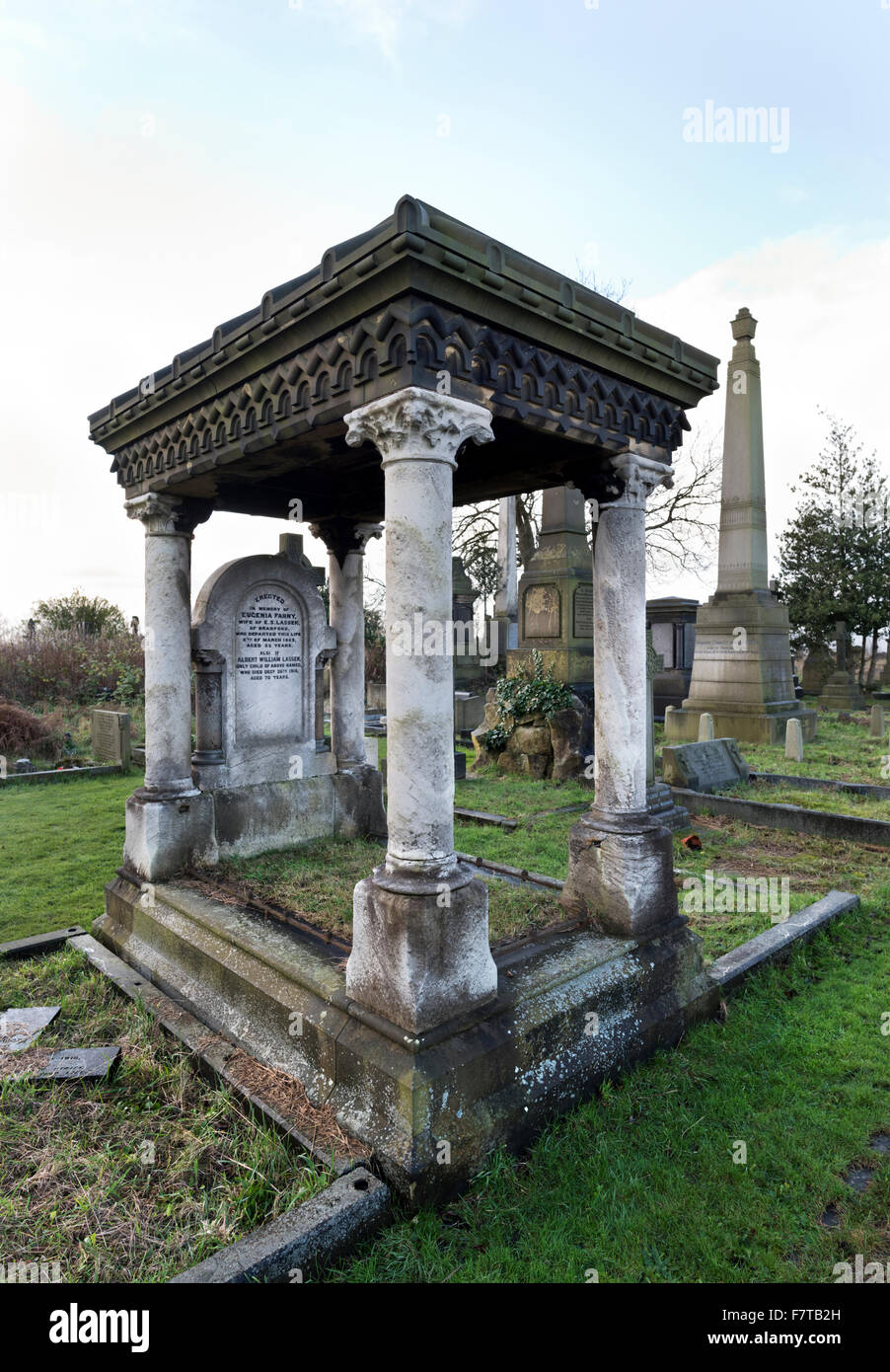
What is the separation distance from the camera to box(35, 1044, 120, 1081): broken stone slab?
344 centimetres

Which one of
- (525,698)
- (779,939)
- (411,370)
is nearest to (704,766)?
(525,698)

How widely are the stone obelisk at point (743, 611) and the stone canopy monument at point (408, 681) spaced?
30.9ft

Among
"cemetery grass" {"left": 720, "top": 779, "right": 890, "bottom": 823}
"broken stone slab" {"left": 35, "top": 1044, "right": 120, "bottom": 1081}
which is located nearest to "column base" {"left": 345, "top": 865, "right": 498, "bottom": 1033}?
"broken stone slab" {"left": 35, "top": 1044, "right": 120, "bottom": 1081}

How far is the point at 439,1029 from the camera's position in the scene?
116 inches

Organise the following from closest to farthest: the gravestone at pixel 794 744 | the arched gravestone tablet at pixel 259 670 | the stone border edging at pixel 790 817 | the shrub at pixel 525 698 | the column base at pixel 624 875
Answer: the column base at pixel 624 875
the arched gravestone tablet at pixel 259 670
the stone border edging at pixel 790 817
the shrub at pixel 525 698
the gravestone at pixel 794 744

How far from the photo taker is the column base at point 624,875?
4.00m

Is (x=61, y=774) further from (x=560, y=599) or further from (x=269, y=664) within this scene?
(x=560, y=599)

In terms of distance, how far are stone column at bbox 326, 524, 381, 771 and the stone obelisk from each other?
8.38 metres

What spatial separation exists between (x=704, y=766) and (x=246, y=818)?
6.29 m

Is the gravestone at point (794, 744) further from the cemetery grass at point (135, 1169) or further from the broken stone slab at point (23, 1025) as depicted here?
the broken stone slab at point (23, 1025)

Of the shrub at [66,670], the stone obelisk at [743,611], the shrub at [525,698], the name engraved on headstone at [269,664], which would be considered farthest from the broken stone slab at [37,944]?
the shrub at [66,670]

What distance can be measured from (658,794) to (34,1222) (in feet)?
20.7
